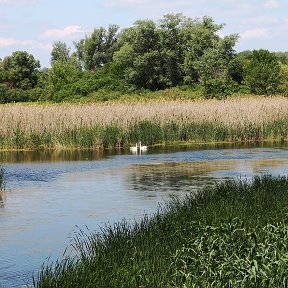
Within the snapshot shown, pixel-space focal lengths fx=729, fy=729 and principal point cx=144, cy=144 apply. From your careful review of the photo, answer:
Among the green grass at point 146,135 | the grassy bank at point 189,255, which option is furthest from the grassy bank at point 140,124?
the grassy bank at point 189,255

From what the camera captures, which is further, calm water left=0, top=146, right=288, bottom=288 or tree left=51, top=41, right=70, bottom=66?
tree left=51, top=41, right=70, bottom=66

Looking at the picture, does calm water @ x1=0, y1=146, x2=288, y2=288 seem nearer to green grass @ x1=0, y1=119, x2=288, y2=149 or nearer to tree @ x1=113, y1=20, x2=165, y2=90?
green grass @ x1=0, y1=119, x2=288, y2=149

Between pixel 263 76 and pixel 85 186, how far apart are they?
31870 mm

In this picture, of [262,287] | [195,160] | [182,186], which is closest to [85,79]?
[195,160]

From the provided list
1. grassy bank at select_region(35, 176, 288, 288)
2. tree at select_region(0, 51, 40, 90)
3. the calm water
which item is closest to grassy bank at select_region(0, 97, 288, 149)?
the calm water

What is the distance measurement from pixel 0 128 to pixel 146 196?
11750mm

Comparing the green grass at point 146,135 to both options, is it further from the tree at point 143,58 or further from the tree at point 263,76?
the tree at point 143,58

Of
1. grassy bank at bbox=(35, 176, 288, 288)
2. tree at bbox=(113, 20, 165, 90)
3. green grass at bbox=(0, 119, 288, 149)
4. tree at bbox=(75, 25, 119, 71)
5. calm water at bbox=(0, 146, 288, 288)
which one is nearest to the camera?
grassy bank at bbox=(35, 176, 288, 288)

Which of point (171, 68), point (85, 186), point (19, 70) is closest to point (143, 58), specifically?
point (171, 68)

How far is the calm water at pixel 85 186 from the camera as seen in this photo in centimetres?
923

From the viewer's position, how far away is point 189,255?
712cm

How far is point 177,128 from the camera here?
26.0 m

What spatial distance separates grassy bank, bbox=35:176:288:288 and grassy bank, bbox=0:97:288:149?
1510 cm

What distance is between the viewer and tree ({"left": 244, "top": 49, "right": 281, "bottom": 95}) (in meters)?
45.1
